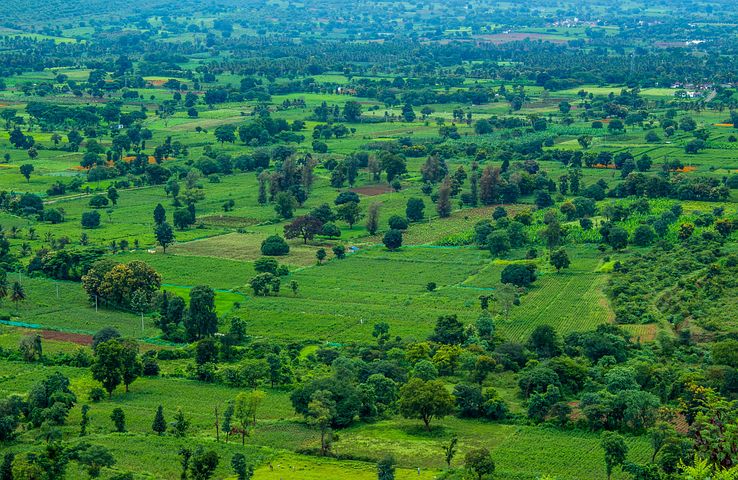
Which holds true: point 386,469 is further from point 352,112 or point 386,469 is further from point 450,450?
point 352,112

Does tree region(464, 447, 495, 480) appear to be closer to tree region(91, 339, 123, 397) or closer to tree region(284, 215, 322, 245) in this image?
tree region(91, 339, 123, 397)

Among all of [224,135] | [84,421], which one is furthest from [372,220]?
[224,135]

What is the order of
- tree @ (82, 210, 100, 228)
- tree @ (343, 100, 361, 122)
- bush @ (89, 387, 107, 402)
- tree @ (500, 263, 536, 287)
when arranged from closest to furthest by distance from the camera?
bush @ (89, 387, 107, 402) < tree @ (500, 263, 536, 287) < tree @ (82, 210, 100, 228) < tree @ (343, 100, 361, 122)

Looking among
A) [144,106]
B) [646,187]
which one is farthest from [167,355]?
[144,106]

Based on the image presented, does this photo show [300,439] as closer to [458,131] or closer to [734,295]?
[734,295]

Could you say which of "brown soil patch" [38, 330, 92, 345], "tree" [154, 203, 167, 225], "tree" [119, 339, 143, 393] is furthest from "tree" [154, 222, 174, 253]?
"tree" [119, 339, 143, 393]

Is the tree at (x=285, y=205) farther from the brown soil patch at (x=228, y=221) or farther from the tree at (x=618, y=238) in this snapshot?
the tree at (x=618, y=238)
